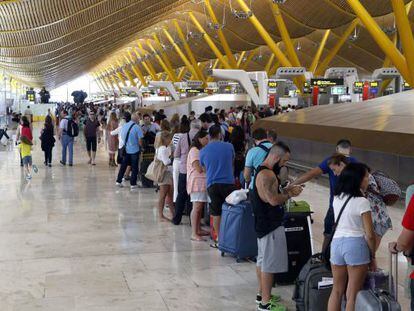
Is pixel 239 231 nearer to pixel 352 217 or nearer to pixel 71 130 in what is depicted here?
pixel 352 217

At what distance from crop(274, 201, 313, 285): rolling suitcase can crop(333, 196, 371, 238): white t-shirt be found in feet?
5.70

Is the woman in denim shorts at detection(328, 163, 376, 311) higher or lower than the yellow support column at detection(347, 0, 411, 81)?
lower

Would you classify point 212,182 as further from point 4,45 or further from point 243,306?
point 4,45

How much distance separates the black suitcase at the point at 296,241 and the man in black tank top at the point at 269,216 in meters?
0.71

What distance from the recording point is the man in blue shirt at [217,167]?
793 cm

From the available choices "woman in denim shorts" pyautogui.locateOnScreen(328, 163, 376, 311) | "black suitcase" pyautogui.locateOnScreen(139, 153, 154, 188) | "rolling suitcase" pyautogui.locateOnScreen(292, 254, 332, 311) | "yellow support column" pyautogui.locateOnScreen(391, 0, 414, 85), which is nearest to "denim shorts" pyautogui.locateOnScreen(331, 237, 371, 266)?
"woman in denim shorts" pyautogui.locateOnScreen(328, 163, 376, 311)

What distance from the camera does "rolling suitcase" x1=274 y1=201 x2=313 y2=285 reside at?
6.46m

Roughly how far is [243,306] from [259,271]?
0.35 meters

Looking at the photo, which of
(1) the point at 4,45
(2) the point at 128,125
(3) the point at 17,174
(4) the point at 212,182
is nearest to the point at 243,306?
(4) the point at 212,182

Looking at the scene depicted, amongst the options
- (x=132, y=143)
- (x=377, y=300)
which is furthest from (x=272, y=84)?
(x=377, y=300)

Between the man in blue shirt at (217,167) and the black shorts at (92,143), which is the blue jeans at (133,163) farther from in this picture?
the man in blue shirt at (217,167)

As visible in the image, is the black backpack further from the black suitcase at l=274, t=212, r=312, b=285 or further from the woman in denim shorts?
the woman in denim shorts

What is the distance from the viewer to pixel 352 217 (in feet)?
15.2

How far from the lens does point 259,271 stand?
19.5 feet
